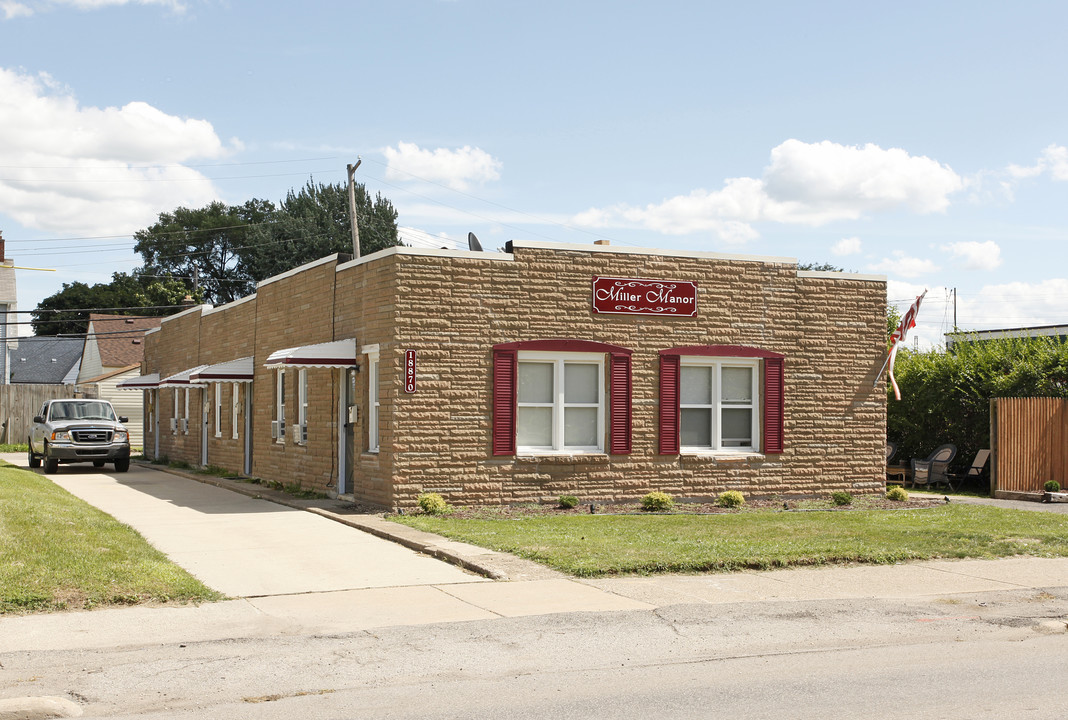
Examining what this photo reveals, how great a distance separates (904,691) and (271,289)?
1855 centimetres

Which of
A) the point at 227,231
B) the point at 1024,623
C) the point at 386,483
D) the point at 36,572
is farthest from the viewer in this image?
the point at 227,231

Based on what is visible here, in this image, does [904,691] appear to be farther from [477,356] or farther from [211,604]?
[477,356]

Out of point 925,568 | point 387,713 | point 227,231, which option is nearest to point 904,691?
point 387,713

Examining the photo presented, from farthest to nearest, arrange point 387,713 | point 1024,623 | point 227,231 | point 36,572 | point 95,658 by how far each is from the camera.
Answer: point 227,231 < point 36,572 < point 1024,623 < point 95,658 < point 387,713

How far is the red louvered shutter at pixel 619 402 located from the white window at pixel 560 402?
0.62 feet

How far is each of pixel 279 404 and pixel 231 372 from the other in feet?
7.56

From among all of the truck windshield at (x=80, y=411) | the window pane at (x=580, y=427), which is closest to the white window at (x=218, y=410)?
the truck windshield at (x=80, y=411)

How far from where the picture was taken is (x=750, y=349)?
18719 millimetres

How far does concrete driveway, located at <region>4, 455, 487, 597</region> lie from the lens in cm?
1086

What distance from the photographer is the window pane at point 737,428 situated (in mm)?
18891

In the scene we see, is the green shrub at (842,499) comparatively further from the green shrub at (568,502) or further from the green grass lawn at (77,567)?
the green grass lawn at (77,567)

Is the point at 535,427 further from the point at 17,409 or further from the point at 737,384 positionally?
the point at 17,409

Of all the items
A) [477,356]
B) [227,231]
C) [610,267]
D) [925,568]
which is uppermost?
[227,231]

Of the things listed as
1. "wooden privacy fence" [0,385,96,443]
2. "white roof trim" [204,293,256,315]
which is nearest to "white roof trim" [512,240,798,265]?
"white roof trim" [204,293,256,315]
